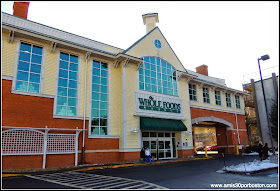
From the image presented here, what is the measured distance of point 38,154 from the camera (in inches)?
558

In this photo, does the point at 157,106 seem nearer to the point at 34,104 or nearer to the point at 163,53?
the point at 163,53

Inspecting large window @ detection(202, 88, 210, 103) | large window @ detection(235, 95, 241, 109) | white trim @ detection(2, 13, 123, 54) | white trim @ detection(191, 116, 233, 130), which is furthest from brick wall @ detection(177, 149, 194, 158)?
large window @ detection(235, 95, 241, 109)

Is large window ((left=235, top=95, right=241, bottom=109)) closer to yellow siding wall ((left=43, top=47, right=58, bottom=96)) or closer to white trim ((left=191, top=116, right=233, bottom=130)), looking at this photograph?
white trim ((left=191, top=116, right=233, bottom=130))

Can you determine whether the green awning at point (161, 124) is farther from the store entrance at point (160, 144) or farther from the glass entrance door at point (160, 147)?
the glass entrance door at point (160, 147)

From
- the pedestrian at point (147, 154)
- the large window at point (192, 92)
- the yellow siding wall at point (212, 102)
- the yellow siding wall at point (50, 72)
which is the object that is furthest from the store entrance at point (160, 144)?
the yellow siding wall at point (50, 72)

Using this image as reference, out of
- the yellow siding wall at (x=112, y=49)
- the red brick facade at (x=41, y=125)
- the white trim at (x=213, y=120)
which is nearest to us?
the red brick facade at (x=41, y=125)

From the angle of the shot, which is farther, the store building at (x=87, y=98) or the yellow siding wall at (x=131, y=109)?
the yellow siding wall at (x=131, y=109)

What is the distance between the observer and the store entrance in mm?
20256

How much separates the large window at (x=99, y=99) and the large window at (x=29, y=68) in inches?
174

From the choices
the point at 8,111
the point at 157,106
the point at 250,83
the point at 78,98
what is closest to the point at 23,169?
the point at 8,111

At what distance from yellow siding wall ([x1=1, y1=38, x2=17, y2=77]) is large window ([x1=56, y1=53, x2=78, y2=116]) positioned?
3.25 meters

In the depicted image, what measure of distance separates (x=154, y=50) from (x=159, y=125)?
26.3 ft

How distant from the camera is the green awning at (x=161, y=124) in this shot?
1877 cm

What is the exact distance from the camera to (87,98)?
57.1 feet
